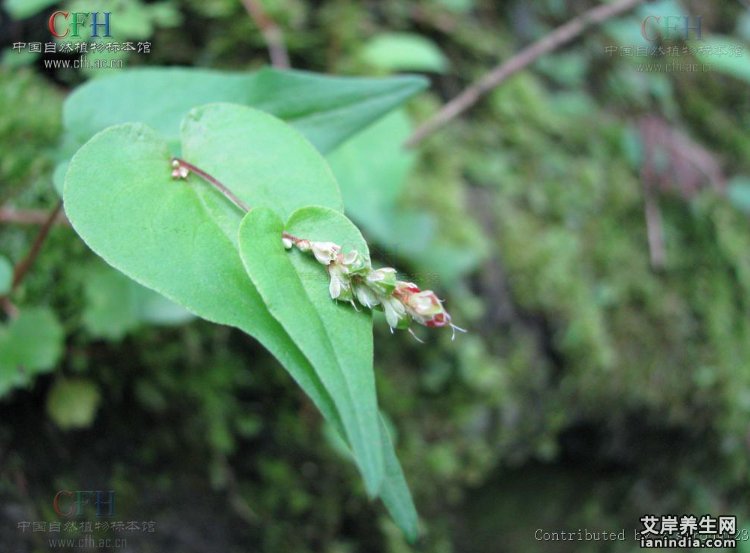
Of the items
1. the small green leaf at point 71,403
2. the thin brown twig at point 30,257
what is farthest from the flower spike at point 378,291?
the small green leaf at point 71,403

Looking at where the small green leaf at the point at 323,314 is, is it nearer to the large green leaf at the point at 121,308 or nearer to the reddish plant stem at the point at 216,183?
the reddish plant stem at the point at 216,183

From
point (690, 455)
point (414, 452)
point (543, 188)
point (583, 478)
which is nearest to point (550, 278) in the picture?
point (543, 188)

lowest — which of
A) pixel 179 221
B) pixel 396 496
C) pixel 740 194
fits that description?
pixel 396 496

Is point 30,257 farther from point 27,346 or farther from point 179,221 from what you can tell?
point 179,221

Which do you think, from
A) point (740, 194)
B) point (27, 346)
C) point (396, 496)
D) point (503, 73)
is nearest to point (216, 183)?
point (396, 496)

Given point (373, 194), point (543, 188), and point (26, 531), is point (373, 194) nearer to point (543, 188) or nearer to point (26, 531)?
point (543, 188)

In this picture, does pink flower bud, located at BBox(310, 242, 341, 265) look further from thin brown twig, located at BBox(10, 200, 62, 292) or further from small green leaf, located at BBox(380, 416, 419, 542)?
thin brown twig, located at BBox(10, 200, 62, 292)
